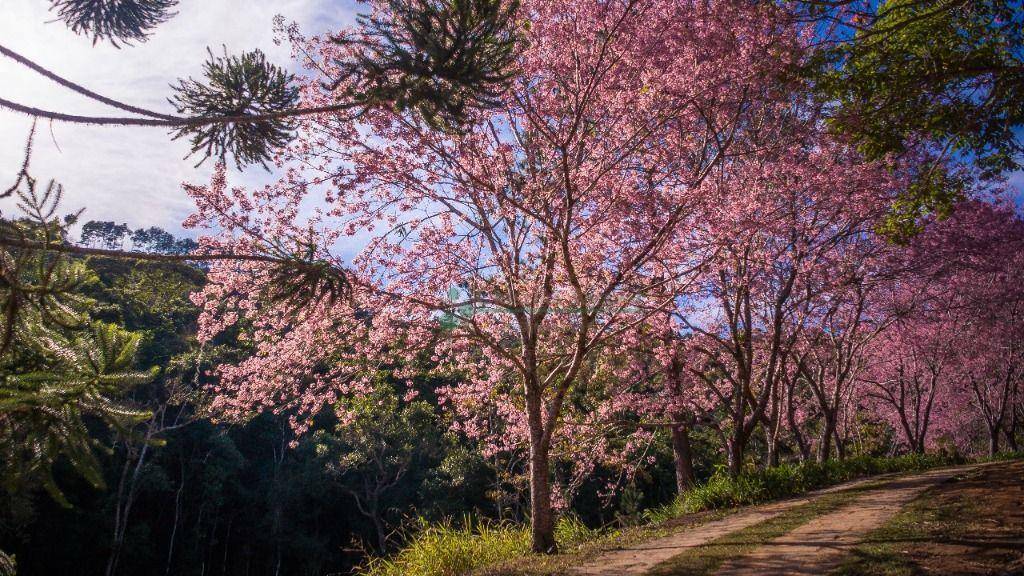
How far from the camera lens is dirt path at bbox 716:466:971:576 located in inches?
206

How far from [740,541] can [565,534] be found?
3629mm

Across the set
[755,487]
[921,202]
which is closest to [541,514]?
[755,487]

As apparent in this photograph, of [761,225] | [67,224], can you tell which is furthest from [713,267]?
[67,224]

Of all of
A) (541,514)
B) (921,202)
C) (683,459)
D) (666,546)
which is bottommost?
(666,546)

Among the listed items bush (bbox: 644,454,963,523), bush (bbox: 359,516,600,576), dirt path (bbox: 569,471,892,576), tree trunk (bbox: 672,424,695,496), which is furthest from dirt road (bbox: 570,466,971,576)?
tree trunk (bbox: 672,424,695,496)

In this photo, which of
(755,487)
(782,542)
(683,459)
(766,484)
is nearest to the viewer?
(782,542)

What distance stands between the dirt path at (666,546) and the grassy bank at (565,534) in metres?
0.45

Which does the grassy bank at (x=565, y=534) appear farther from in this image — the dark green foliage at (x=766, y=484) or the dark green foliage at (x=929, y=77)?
the dark green foliage at (x=929, y=77)

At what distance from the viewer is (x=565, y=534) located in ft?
31.0

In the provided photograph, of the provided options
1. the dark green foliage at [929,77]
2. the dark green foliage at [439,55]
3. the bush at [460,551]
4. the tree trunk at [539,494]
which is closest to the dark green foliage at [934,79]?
the dark green foliage at [929,77]

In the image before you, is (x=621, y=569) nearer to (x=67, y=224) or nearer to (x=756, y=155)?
(x=67, y=224)

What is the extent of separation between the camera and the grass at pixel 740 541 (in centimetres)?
556

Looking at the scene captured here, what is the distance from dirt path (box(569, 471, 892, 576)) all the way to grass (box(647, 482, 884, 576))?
162 millimetres

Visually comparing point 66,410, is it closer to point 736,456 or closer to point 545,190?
point 545,190
